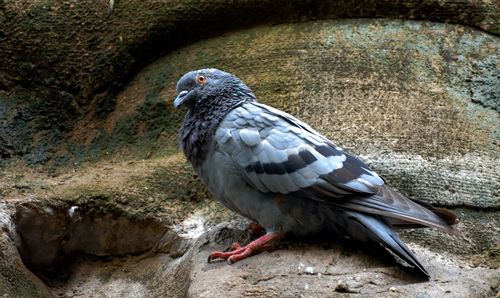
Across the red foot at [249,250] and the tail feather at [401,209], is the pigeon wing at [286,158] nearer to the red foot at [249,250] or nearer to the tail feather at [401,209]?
the tail feather at [401,209]

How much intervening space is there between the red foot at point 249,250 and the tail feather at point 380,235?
1.47ft

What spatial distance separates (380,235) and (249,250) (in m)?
0.76

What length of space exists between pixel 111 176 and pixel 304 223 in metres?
1.85

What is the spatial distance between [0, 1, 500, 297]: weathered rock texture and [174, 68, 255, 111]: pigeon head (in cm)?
83

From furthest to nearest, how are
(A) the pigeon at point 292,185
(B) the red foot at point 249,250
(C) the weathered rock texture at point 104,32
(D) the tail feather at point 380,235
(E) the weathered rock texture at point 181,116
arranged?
(C) the weathered rock texture at point 104,32, (E) the weathered rock texture at point 181,116, (B) the red foot at point 249,250, (A) the pigeon at point 292,185, (D) the tail feather at point 380,235

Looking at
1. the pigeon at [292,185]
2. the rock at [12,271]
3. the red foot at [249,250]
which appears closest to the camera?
the pigeon at [292,185]

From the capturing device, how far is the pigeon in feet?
15.0

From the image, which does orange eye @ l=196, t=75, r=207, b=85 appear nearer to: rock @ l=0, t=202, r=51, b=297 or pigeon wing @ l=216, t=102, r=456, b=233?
pigeon wing @ l=216, t=102, r=456, b=233

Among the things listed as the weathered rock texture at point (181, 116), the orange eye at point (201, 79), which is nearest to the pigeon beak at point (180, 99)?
the orange eye at point (201, 79)

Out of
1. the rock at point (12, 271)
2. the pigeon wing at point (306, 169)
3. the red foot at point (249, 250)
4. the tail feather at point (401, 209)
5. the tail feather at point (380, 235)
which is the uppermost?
the pigeon wing at point (306, 169)

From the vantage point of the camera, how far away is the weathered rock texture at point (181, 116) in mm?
4816

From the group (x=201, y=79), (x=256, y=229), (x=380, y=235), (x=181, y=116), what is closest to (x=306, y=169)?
(x=380, y=235)

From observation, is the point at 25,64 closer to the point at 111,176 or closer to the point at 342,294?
the point at 111,176

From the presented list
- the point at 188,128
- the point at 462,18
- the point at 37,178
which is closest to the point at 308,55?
the point at 462,18
